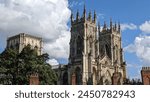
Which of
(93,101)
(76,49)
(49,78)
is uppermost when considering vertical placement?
(76,49)

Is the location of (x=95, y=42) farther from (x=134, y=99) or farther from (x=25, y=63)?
(x=134, y=99)

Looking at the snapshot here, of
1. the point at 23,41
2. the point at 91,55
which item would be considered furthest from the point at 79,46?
the point at 23,41

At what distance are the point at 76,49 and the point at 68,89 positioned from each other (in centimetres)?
6412

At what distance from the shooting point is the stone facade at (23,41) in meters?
93.6

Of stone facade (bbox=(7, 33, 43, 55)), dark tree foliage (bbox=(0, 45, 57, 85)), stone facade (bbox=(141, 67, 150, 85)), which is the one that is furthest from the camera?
stone facade (bbox=(7, 33, 43, 55))

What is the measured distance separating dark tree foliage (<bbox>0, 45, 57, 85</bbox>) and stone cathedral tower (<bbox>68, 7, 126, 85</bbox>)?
36.8 m

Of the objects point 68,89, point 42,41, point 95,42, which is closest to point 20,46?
point 42,41

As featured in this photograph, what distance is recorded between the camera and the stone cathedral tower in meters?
78.5

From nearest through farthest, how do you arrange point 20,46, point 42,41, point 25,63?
point 25,63 → point 20,46 → point 42,41

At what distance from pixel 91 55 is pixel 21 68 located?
42.9 metres

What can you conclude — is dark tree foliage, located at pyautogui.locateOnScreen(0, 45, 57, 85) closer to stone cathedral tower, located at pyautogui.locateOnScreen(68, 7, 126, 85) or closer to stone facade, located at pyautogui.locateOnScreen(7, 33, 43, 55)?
stone cathedral tower, located at pyautogui.locateOnScreen(68, 7, 126, 85)

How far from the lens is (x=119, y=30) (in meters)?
96.6

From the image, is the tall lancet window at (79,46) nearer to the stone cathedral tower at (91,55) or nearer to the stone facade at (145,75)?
the stone cathedral tower at (91,55)

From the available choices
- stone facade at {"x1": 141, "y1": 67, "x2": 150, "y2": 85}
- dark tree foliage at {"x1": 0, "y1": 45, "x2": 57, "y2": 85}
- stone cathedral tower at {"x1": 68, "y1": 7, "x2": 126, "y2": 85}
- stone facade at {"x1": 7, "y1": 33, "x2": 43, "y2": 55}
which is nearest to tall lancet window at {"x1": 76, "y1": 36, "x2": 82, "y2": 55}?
stone cathedral tower at {"x1": 68, "y1": 7, "x2": 126, "y2": 85}
